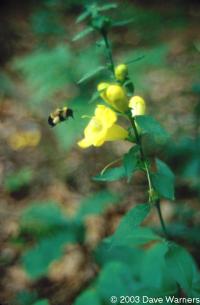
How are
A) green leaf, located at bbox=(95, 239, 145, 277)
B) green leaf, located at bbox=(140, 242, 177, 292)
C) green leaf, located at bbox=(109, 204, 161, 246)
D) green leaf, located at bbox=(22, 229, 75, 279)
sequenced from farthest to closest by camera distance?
green leaf, located at bbox=(22, 229, 75, 279) < green leaf, located at bbox=(95, 239, 145, 277) < green leaf, located at bbox=(140, 242, 177, 292) < green leaf, located at bbox=(109, 204, 161, 246)

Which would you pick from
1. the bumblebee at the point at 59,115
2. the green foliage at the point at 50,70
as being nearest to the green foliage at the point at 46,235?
the green foliage at the point at 50,70

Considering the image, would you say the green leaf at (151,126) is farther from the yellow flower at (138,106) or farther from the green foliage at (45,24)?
the green foliage at (45,24)

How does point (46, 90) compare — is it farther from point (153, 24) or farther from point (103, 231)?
point (153, 24)

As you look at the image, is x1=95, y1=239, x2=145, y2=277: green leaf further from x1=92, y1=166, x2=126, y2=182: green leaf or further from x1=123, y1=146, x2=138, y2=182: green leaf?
x1=123, y1=146, x2=138, y2=182: green leaf

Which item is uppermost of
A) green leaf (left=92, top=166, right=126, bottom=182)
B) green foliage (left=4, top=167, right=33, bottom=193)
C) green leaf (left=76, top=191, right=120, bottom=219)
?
green leaf (left=92, top=166, right=126, bottom=182)

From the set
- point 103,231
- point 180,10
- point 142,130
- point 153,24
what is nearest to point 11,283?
point 103,231

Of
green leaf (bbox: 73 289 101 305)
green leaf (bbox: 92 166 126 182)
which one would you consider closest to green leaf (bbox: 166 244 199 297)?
green leaf (bbox: 92 166 126 182)

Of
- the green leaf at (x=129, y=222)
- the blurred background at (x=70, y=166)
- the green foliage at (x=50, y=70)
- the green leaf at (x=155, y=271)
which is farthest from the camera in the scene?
the green foliage at (x=50, y=70)
